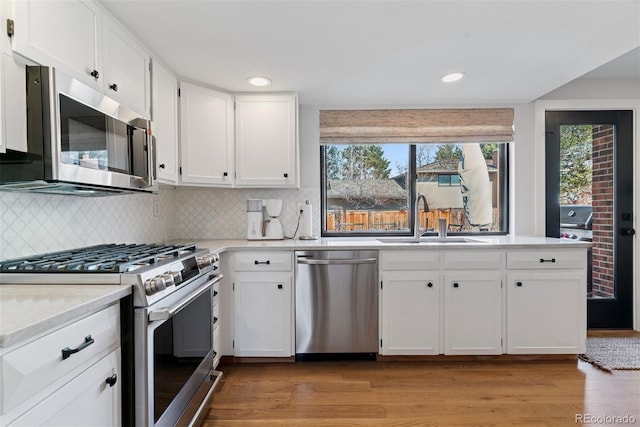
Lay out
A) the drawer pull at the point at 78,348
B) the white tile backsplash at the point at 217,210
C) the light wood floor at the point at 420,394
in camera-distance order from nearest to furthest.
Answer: the drawer pull at the point at 78,348 → the light wood floor at the point at 420,394 → the white tile backsplash at the point at 217,210

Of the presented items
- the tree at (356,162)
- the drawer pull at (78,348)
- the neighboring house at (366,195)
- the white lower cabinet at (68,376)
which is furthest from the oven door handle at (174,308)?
the tree at (356,162)

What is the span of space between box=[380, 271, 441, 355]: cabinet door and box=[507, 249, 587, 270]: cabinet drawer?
59 cm

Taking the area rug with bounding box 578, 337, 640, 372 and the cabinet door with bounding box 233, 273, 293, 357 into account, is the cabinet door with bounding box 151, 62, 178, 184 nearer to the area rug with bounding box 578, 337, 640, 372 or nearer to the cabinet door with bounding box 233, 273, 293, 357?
the cabinet door with bounding box 233, 273, 293, 357

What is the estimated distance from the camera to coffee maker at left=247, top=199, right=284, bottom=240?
2803mm

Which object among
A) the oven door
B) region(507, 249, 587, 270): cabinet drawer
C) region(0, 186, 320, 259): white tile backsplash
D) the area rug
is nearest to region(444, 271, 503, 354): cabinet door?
region(507, 249, 587, 270): cabinet drawer

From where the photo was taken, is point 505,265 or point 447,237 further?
point 447,237

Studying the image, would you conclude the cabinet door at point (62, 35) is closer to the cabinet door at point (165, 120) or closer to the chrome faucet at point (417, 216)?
the cabinet door at point (165, 120)

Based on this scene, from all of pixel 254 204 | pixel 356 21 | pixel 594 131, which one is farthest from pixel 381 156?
pixel 594 131

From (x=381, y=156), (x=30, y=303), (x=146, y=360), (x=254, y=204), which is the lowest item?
(x=146, y=360)

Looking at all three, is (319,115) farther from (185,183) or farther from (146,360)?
(146,360)

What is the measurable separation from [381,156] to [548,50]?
1.48 metres

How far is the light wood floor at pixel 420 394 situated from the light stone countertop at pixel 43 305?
1.11 m

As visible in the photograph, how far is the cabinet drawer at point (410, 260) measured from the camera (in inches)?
94.7

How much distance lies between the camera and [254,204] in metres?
2.80
